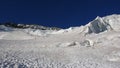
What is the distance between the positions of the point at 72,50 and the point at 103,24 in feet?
47.9

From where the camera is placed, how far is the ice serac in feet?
124

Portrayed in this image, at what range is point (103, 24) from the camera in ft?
130

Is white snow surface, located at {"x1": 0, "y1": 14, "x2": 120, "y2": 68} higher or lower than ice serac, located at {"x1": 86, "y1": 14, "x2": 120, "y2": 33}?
lower

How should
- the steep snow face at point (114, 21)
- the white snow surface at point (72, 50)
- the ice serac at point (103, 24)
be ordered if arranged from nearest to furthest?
the white snow surface at point (72, 50)
the steep snow face at point (114, 21)
the ice serac at point (103, 24)

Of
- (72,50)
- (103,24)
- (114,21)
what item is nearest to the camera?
(72,50)

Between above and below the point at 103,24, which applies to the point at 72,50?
below

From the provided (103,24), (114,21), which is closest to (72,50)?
(114,21)

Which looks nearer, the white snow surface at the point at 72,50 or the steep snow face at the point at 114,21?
the white snow surface at the point at 72,50

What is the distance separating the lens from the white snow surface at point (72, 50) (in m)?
18.7

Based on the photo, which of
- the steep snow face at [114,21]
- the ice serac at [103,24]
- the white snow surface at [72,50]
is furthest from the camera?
the ice serac at [103,24]

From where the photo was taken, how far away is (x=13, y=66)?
50.4 feet

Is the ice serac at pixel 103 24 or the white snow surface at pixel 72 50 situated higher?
the ice serac at pixel 103 24

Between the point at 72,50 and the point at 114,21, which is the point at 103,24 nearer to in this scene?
the point at 114,21

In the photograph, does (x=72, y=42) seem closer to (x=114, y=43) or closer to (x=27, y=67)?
(x=114, y=43)
